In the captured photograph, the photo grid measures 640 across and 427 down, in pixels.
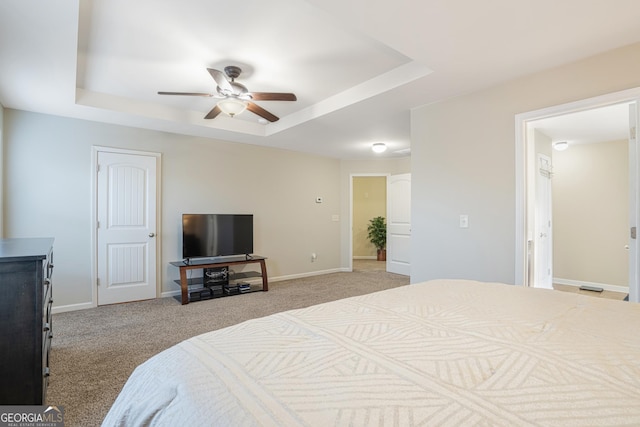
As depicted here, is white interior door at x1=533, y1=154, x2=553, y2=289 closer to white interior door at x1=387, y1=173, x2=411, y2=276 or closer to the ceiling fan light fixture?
white interior door at x1=387, y1=173, x2=411, y2=276

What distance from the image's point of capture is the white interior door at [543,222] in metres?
4.01

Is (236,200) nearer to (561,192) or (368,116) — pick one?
(368,116)

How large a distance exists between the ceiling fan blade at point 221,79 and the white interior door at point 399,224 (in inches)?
175

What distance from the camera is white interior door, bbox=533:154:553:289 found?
13.2 ft

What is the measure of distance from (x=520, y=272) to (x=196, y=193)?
4.20 metres

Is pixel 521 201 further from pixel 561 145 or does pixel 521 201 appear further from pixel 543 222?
pixel 561 145

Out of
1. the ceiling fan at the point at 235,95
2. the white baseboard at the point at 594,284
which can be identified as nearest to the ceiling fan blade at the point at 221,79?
the ceiling fan at the point at 235,95

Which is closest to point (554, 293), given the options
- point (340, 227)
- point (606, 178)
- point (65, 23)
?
point (65, 23)

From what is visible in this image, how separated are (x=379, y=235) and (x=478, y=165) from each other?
5.25 meters

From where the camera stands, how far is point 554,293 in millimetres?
1582

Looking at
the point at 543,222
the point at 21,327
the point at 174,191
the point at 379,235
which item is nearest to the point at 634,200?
the point at 543,222

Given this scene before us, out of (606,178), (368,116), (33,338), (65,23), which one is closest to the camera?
(33,338)

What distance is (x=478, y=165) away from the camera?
2.96 meters

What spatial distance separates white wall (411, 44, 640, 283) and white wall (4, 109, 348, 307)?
289 cm
